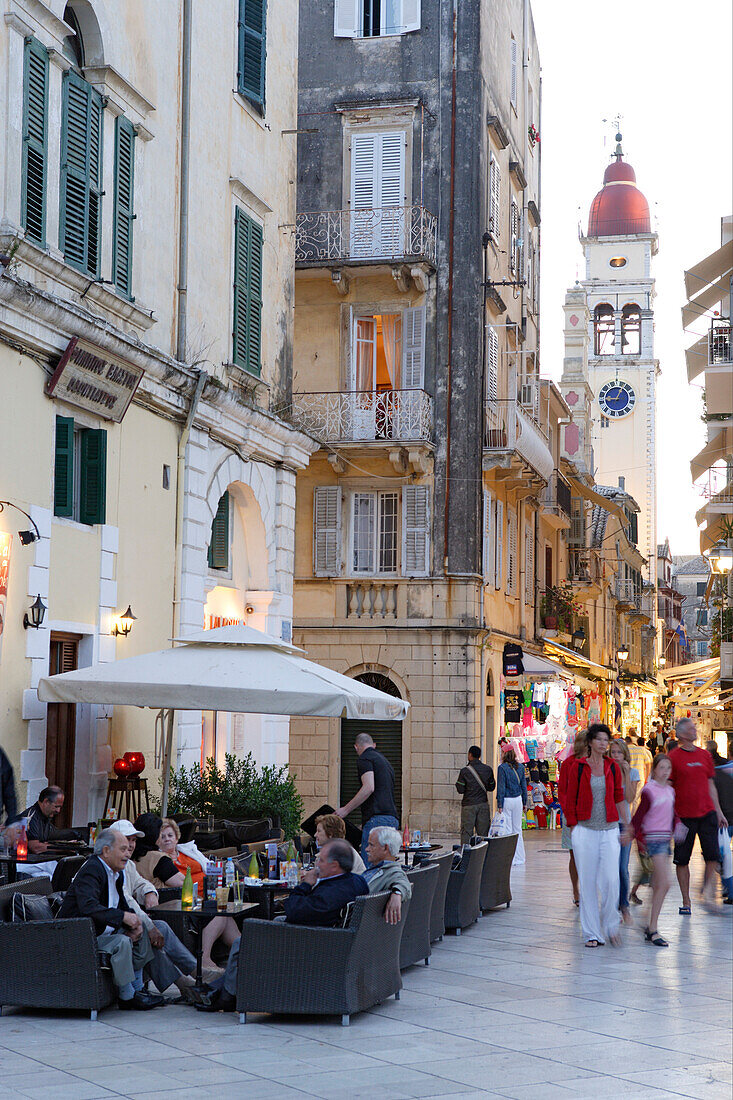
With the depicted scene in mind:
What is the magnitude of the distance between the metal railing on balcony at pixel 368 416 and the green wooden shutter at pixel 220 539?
740 centimetres

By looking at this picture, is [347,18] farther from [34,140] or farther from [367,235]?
[34,140]

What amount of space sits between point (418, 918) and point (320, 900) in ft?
6.42

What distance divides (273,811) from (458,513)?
446 inches

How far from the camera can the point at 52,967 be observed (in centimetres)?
848

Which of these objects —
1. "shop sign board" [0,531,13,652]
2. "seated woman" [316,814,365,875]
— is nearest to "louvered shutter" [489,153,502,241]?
"shop sign board" [0,531,13,652]

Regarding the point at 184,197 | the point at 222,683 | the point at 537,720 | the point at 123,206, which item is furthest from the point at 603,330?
the point at 222,683

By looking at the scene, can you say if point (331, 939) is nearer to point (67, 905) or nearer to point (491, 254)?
point (67, 905)

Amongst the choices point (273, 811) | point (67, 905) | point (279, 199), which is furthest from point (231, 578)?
point (67, 905)

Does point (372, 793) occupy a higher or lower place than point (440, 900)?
higher

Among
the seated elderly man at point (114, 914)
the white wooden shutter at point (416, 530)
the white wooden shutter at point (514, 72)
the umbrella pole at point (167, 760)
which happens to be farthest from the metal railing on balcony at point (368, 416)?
the seated elderly man at point (114, 914)

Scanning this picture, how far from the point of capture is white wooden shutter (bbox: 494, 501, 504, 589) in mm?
29016

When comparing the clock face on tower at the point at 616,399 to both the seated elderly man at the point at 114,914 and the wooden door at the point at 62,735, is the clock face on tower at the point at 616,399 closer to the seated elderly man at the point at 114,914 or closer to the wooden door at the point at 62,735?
the wooden door at the point at 62,735

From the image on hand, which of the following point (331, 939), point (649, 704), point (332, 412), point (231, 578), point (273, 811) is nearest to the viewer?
point (331, 939)

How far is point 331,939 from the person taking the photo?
8.51m
